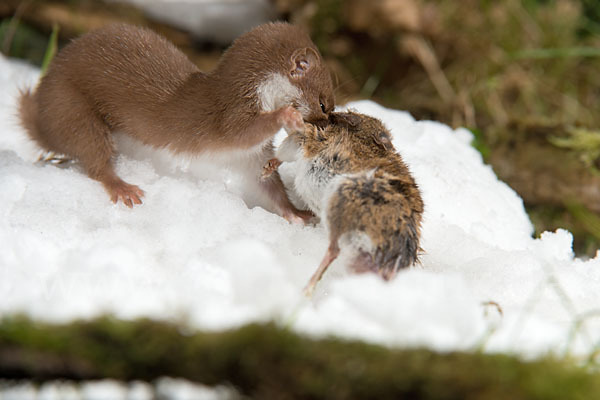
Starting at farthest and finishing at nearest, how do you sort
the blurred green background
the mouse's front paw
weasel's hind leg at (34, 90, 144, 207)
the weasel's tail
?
the blurred green background
the weasel's tail
weasel's hind leg at (34, 90, 144, 207)
the mouse's front paw

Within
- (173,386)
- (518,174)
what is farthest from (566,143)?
(173,386)

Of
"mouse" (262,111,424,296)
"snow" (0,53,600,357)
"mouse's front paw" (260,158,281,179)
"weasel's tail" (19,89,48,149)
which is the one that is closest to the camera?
"snow" (0,53,600,357)

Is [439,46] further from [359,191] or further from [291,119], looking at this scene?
[359,191]

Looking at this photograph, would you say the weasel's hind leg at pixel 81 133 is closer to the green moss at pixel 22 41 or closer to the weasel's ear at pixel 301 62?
the weasel's ear at pixel 301 62

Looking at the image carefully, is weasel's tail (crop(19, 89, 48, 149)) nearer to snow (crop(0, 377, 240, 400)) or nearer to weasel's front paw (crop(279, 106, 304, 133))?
weasel's front paw (crop(279, 106, 304, 133))

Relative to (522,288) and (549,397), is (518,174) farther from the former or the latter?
(549,397)

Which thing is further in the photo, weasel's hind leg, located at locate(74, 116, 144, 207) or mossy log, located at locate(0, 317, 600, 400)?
weasel's hind leg, located at locate(74, 116, 144, 207)

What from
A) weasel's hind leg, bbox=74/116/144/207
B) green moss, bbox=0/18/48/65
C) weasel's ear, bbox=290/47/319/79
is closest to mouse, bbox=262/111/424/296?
weasel's ear, bbox=290/47/319/79
